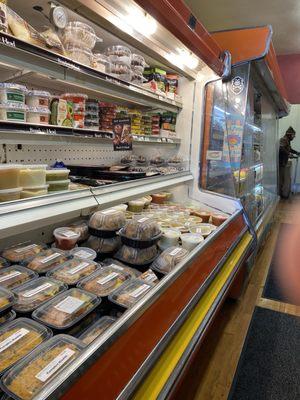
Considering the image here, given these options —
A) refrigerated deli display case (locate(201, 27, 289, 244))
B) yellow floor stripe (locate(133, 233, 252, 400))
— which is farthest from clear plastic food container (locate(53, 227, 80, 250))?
refrigerated deli display case (locate(201, 27, 289, 244))

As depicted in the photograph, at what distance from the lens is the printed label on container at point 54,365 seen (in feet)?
2.56

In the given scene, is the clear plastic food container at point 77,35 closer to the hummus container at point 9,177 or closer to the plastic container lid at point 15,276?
the hummus container at point 9,177

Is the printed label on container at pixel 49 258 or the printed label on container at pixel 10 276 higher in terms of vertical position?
the printed label on container at pixel 49 258

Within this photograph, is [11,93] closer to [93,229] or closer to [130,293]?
[93,229]

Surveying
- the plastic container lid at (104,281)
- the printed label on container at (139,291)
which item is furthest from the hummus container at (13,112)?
the printed label on container at (139,291)

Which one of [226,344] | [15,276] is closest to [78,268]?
[15,276]

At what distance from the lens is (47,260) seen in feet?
4.46

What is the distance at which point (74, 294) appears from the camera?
1.15m

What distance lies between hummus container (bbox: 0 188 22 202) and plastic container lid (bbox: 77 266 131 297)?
0.44 meters

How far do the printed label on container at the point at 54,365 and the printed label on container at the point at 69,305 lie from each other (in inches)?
6.9

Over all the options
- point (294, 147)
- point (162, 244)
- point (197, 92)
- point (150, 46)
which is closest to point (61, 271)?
point (162, 244)

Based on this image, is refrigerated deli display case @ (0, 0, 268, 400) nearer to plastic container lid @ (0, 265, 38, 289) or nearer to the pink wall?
plastic container lid @ (0, 265, 38, 289)

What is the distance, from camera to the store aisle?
5.62 feet

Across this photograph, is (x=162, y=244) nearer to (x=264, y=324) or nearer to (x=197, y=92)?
(x=264, y=324)
